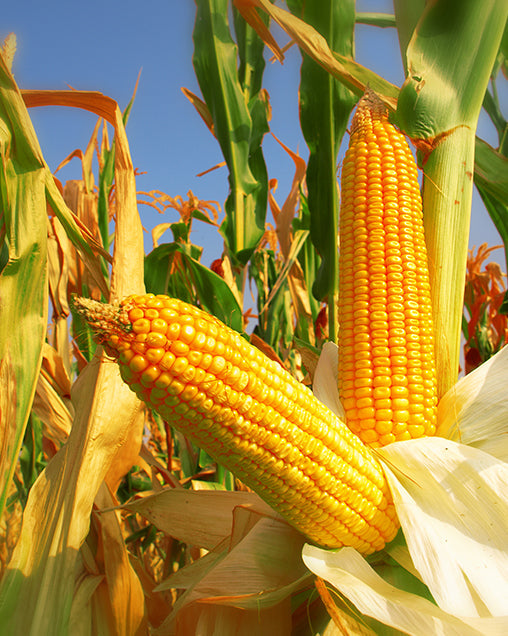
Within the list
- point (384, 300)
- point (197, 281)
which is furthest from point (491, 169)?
point (197, 281)

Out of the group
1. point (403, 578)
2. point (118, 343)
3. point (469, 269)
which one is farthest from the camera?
point (469, 269)

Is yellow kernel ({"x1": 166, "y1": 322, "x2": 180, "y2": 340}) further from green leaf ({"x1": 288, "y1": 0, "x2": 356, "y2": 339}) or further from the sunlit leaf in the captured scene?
green leaf ({"x1": 288, "y1": 0, "x2": 356, "y2": 339})

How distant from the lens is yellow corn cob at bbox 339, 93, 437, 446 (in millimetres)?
1134

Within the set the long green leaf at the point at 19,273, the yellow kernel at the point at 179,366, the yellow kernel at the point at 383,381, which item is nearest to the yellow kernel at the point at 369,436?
the yellow kernel at the point at 383,381

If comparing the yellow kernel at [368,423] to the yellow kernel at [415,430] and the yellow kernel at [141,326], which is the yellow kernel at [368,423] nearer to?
the yellow kernel at [415,430]

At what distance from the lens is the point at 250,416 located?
0.83 metres

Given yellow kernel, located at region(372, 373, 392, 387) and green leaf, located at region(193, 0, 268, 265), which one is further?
green leaf, located at region(193, 0, 268, 265)

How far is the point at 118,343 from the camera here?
71cm

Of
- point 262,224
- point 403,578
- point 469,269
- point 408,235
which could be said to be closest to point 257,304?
point 262,224

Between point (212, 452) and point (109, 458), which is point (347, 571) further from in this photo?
point (109, 458)

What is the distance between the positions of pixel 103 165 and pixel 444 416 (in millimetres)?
2360

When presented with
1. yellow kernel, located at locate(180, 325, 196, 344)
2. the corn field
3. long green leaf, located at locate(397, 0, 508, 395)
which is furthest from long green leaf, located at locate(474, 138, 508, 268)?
yellow kernel, located at locate(180, 325, 196, 344)

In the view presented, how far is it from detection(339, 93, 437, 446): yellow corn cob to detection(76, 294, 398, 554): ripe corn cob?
0.49ft

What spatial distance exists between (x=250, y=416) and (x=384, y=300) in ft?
1.77
